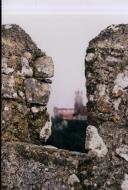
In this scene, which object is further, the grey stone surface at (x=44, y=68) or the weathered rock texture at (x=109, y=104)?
the grey stone surface at (x=44, y=68)

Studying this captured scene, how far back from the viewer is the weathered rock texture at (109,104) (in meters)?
4.07

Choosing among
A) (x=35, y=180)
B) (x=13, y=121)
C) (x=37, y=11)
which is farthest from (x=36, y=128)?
(x=37, y=11)

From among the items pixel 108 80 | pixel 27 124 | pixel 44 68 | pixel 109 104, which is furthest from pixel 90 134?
pixel 44 68

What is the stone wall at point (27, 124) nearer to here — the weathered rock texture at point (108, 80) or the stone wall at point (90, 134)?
the stone wall at point (90, 134)

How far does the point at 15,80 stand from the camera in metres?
4.35

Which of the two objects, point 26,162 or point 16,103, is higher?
point 16,103

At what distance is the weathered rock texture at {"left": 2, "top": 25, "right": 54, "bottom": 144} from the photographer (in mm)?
4324

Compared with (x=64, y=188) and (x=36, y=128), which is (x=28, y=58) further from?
(x=64, y=188)

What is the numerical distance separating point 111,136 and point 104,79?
507 mm

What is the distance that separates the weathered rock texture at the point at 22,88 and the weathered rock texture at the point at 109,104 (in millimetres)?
453

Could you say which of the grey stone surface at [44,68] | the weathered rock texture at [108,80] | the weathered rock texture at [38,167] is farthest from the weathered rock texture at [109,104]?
the grey stone surface at [44,68]

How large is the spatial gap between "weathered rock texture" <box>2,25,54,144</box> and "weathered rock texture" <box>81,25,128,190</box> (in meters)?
0.45

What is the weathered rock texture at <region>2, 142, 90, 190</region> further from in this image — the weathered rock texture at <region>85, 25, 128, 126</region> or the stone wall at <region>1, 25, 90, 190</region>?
the weathered rock texture at <region>85, 25, 128, 126</region>

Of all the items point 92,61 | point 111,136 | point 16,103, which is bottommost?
point 111,136
